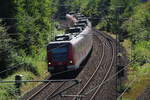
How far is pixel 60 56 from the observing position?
3091 cm

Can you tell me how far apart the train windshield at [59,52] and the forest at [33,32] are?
2.19 metres

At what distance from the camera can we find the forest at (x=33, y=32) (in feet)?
96.9

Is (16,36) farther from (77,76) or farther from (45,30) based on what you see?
(77,76)

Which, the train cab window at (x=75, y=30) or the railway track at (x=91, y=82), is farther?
the train cab window at (x=75, y=30)

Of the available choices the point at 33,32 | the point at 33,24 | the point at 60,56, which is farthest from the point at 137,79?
the point at 33,24

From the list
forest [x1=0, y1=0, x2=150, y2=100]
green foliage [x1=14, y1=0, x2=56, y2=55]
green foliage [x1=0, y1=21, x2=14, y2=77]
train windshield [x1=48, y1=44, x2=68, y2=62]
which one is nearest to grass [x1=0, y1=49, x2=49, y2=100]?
forest [x1=0, y1=0, x2=150, y2=100]

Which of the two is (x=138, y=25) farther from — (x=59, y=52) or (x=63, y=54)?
(x=59, y=52)

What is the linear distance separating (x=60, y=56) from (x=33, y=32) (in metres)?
7.46

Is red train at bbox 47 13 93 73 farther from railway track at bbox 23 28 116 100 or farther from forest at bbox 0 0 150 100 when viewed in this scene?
forest at bbox 0 0 150 100

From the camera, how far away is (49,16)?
42844 mm

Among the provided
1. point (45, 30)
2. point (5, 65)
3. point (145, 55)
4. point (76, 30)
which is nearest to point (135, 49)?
point (145, 55)

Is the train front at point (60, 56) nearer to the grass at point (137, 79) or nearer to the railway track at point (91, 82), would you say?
the railway track at point (91, 82)

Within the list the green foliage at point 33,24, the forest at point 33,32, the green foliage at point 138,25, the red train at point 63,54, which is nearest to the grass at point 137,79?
the forest at point 33,32

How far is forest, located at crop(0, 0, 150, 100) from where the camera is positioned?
2953cm
